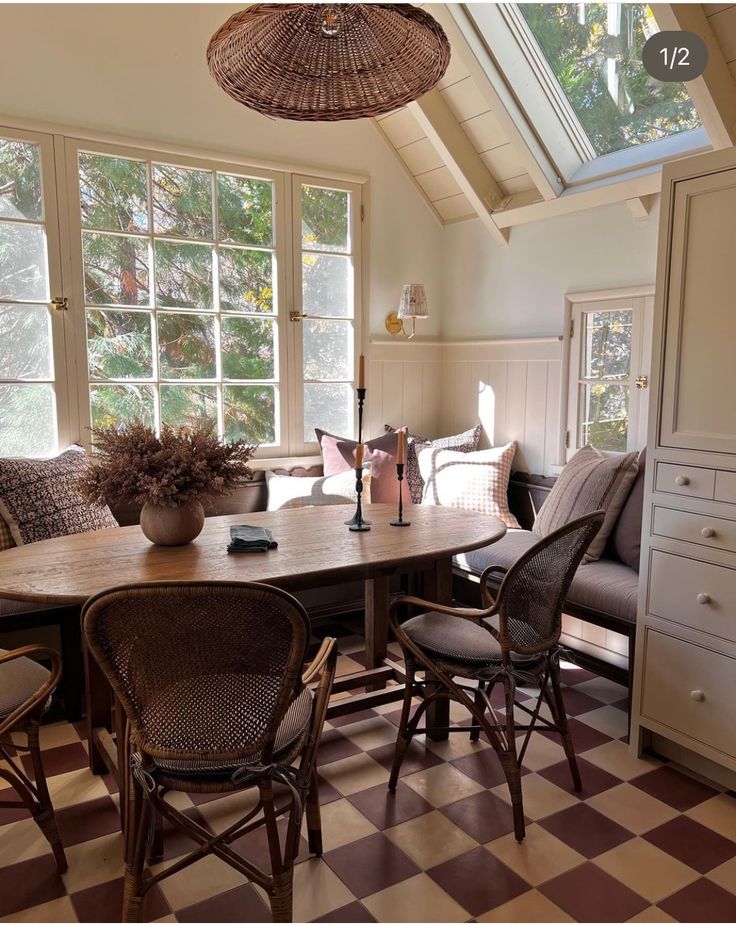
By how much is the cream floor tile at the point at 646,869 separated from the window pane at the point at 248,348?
287 cm

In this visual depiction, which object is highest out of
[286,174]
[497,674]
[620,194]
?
[286,174]

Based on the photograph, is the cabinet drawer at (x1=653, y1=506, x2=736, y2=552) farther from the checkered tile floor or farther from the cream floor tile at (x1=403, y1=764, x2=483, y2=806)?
the cream floor tile at (x1=403, y1=764, x2=483, y2=806)

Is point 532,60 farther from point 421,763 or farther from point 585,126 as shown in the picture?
point 421,763

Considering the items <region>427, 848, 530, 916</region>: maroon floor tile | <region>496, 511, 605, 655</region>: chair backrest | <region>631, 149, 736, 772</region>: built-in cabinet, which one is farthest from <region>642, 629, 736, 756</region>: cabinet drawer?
<region>427, 848, 530, 916</region>: maroon floor tile

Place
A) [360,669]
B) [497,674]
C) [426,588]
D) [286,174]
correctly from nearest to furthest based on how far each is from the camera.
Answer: [497,674]
[426,588]
[360,669]
[286,174]

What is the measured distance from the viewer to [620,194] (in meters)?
3.37

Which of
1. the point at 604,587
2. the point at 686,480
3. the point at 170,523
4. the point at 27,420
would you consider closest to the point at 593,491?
the point at 604,587

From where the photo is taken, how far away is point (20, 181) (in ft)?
10.9

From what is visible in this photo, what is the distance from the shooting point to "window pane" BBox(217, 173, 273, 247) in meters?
3.87

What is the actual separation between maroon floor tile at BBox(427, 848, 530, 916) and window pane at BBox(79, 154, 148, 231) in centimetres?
311

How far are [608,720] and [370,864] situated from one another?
1.25 metres

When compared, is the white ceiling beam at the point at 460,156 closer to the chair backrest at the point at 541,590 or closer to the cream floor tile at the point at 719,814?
the chair backrest at the point at 541,590

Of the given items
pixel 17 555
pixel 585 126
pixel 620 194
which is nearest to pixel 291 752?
pixel 17 555

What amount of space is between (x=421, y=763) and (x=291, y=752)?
97cm
